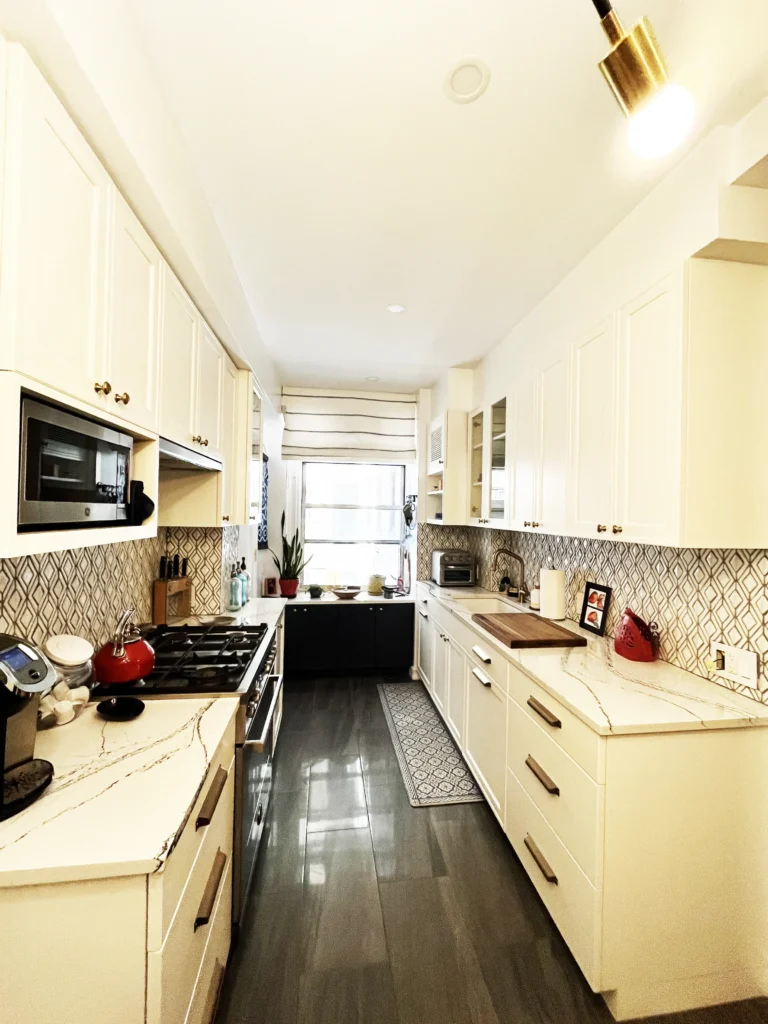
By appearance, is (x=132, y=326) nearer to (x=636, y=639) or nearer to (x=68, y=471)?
(x=68, y=471)

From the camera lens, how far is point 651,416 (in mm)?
1527

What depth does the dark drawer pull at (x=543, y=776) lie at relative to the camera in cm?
152

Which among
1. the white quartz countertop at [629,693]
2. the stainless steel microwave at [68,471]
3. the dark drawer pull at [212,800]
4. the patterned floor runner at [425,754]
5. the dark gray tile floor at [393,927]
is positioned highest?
the stainless steel microwave at [68,471]

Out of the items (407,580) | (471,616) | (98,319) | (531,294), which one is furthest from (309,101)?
(407,580)

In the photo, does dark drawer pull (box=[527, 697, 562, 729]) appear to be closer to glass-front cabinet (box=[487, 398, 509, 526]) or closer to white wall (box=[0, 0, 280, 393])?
glass-front cabinet (box=[487, 398, 509, 526])

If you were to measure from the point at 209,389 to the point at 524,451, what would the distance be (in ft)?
5.43

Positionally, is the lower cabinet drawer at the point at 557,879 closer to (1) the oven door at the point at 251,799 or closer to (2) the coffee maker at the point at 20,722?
(1) the oven door at the point at 251,799

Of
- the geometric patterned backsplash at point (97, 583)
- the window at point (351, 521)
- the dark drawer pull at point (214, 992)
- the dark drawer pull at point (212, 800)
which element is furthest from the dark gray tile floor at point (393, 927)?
the window at point (351, 521)

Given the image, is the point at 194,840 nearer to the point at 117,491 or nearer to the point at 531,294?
the point at 117,491

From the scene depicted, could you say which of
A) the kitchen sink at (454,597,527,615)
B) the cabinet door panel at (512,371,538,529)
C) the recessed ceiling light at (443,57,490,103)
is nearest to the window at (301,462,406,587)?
the kitchen sink at (454,597,527,615)

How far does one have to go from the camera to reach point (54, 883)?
797 millimetres

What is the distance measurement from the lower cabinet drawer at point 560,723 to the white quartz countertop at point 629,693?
4 centimetres

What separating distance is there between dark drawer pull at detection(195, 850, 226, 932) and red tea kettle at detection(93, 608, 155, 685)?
614 mm

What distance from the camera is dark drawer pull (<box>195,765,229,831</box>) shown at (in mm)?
1095
